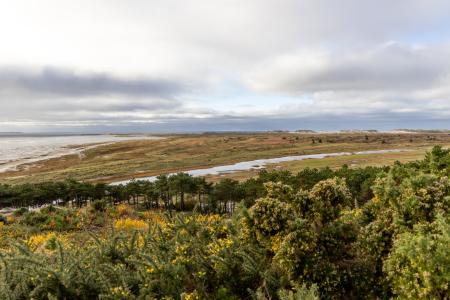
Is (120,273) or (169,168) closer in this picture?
(120,273)

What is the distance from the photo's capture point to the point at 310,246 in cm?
781

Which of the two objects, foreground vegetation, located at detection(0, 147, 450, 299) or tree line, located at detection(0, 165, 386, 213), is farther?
tree line, located at detection(0, 165, 386, 213)

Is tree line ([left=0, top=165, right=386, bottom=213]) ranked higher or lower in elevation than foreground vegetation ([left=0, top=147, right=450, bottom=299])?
lower

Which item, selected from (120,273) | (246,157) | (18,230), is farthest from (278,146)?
(120,273)

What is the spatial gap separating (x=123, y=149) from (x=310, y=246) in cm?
16600

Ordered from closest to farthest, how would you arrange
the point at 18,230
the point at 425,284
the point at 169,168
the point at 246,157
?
the point at 425,284
the point at 18,230
the point at 169,168
the point at 246,157

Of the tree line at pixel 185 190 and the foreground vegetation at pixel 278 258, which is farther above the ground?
the foreground vegetation at pixel 278 258

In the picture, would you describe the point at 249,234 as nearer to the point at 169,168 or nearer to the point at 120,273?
the point at 120,273

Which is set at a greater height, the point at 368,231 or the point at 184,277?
the point at 368,231

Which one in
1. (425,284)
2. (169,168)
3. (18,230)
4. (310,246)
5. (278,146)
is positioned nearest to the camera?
(425,284)

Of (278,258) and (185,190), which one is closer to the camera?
(278,258)

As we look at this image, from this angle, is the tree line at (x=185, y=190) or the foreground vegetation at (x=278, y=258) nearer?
the foreground vegetation at (x=278, y=258)

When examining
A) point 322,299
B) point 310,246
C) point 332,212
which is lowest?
point 322,299

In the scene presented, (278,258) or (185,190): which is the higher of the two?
(278,258)
